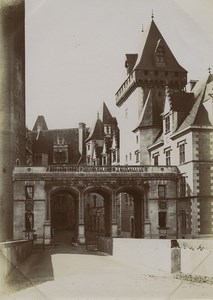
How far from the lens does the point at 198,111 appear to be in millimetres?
32688

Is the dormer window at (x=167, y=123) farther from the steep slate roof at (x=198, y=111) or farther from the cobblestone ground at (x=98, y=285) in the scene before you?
the cobblestone ground at (x=98, y=285)

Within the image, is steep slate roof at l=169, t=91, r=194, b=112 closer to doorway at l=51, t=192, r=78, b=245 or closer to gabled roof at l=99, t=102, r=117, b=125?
doorway at l=51, t=192, r=78, b=245

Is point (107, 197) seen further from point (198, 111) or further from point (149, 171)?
point (198, 111)

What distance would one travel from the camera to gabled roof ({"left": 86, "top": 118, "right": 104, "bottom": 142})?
6172cm

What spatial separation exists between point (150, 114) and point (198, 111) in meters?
9.46

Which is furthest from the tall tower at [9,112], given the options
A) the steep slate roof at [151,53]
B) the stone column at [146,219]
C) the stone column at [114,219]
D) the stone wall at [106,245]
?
the steep slate roof at [151,53]

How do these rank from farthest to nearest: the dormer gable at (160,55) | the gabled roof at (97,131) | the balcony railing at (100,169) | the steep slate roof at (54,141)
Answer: the gabled roof at (97,131), the steep slate roof at (54,141), the dormer gable at (160,55), the balcony railing at (100,169)

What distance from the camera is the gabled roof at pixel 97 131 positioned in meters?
61.7

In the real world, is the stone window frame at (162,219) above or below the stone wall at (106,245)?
above

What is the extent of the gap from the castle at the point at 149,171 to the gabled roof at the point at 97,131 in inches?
539

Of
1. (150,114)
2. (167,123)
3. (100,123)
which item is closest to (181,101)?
(167,123)

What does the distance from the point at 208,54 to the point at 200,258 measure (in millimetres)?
6802

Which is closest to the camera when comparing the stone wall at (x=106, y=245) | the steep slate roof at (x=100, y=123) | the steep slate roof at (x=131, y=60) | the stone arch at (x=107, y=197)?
the stone wall at (x=106, y=245)

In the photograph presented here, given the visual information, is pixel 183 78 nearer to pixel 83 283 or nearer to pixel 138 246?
pixel 138 246
